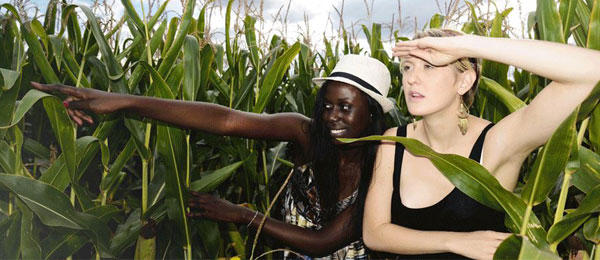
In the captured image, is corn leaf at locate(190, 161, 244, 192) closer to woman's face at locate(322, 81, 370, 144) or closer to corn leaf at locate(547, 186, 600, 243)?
woman's face at locate(322, 81, 370, 144)

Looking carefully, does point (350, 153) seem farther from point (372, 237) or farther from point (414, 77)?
point (414, 77)

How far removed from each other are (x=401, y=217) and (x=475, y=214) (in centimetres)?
22

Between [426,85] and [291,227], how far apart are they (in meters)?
0.75

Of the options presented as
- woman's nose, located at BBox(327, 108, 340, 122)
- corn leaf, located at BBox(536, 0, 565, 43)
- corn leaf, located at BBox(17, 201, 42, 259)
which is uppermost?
corn leaf, located at BBox(536, 0, 565, 43)

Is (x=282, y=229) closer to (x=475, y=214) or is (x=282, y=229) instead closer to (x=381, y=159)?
(x=381, y=159)

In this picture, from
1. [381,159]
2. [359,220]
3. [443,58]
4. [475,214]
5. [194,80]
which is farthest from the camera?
[359,220]

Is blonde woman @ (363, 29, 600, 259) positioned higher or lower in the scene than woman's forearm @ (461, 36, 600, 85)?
lower

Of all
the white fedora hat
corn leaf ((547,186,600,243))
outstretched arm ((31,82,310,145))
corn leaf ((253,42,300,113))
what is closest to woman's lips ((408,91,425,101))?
the white fedora hat

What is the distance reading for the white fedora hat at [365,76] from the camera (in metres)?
1.90

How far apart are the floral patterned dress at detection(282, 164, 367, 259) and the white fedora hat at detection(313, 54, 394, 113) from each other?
385 millimetres

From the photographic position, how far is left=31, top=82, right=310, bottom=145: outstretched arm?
5.24 ft

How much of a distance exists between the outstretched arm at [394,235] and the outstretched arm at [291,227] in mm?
292

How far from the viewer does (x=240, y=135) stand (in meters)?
1.89

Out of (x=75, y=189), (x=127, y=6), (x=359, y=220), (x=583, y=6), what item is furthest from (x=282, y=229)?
(x=583, y=6)
